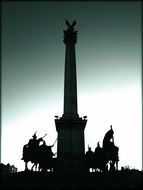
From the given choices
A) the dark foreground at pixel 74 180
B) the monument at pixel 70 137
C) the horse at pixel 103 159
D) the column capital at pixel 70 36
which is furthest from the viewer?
the column capital at pixel 70 36

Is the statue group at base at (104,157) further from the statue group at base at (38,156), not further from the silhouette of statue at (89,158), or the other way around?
the statue group at base at (38,156)

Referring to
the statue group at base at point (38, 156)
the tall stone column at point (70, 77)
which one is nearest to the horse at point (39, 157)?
the statue group at base at point (38, 156)

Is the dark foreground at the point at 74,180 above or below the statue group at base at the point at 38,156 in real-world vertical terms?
below

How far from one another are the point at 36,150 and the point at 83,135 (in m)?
4.37

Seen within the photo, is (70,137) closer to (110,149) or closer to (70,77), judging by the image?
(110,149)

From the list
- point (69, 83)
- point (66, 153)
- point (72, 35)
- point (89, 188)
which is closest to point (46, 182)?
point (89, 188)

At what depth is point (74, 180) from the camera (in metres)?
24.0

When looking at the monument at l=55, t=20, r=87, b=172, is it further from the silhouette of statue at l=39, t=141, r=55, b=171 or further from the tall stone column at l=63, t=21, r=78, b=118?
the silhouette of statue at l=39, t=141, r=55, b=171

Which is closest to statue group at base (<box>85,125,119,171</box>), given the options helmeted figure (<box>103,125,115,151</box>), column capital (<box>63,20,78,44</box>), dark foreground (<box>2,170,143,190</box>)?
helmeted figure (<box>103,125,115,151</box>)

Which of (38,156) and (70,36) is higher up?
(70,36)

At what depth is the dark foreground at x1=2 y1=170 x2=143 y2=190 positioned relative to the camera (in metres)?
23.2

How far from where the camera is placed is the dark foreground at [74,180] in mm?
23234

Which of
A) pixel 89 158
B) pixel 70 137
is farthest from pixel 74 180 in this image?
pixel 70 137

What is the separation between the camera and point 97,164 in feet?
91.8
